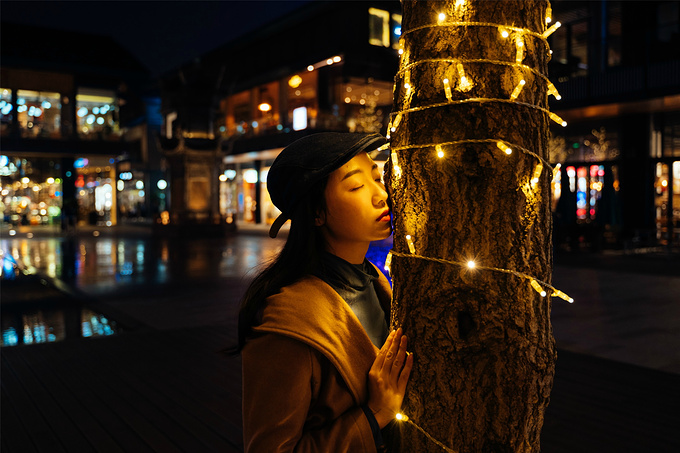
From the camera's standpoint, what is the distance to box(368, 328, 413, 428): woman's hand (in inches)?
61.5

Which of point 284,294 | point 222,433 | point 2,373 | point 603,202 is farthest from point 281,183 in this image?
point 603,202

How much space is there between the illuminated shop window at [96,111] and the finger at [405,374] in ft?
127

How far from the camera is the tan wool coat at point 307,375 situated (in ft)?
4.86

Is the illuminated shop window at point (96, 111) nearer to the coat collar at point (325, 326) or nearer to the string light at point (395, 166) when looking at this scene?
the string light at point (395, 166)

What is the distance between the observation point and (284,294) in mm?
1583

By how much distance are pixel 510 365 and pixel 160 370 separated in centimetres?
493

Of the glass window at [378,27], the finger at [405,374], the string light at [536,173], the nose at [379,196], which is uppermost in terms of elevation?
the glass window at [378,27]

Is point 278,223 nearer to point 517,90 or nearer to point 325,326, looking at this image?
point 325,326

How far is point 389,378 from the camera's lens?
1582 mm

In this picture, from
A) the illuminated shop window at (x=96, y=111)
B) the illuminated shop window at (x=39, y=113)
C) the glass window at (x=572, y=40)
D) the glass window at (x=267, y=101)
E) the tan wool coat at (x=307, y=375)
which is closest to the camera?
the tan wool coat at (x=307, y=375)

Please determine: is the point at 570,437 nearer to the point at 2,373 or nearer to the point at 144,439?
the point at 144,439

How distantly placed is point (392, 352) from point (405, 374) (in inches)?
2.9

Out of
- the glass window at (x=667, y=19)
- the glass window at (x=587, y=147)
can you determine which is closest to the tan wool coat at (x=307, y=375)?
the glass window at (x=587, y=147)

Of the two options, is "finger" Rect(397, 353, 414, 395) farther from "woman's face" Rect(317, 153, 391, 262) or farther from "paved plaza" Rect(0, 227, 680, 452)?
"paved plaza" Rect(0, 227, 680, 452)
